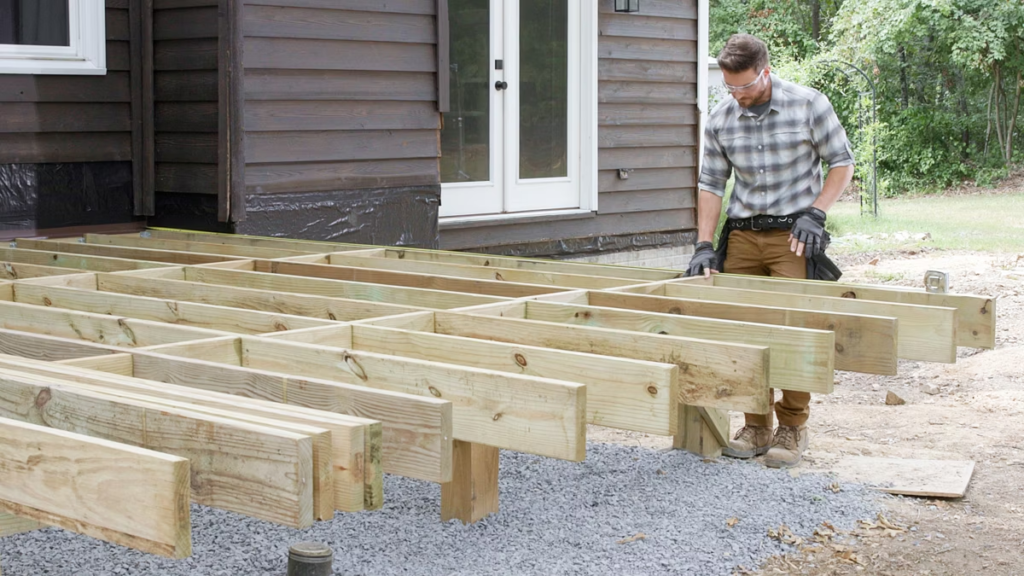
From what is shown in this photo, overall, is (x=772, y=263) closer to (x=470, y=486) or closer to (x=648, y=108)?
(x=470, y=486)

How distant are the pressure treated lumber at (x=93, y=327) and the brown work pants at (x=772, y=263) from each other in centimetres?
256

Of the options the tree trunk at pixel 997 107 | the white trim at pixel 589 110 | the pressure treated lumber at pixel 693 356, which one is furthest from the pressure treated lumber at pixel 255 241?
the tree trunk at pixel 997 107

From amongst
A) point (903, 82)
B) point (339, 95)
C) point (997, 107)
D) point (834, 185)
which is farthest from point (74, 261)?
point (903, 82)

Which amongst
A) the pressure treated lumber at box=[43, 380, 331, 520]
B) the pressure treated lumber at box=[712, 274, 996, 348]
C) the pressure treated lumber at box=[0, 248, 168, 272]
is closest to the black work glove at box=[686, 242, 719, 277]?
the pressure treated lumber at box=[712, 274, 996, 348]

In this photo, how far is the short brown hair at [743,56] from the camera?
184 inches

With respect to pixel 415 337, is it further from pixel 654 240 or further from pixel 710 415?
pixel 654 240

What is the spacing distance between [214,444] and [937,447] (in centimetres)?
416

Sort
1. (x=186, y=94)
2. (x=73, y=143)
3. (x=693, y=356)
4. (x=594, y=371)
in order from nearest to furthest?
(x=594, y=371)
(x=693, y=356)
(x=73, y=143)
(x=186, y=94)

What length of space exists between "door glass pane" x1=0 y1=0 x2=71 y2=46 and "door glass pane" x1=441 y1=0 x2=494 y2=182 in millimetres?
2689

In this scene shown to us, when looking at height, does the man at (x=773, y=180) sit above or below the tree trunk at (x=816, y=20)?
below

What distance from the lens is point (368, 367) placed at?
2.95 meters

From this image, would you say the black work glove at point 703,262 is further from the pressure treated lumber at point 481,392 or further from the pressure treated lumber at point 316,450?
the pressure treated lumber at point 316,450

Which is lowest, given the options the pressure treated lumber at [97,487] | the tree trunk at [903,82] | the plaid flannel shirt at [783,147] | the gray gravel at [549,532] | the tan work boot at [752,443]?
the gray gravel at [549,532]

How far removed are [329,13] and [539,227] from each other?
8.56 feet
